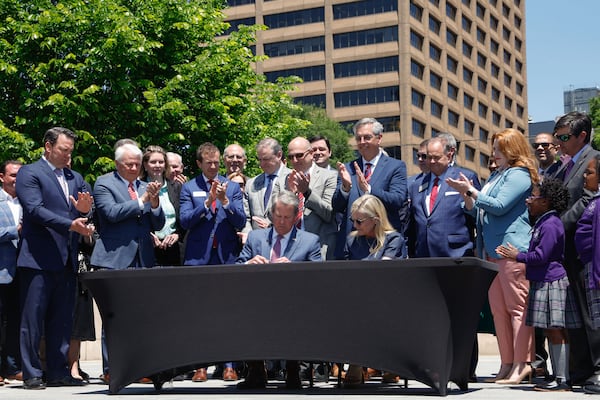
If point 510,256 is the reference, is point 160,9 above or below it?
above

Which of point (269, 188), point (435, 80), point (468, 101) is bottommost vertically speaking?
point (269, 188)

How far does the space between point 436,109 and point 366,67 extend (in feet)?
24.1

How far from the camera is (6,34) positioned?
81.1 ft

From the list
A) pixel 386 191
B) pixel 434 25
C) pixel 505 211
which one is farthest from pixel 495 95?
pixel 505 211

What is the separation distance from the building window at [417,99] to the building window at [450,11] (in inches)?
435

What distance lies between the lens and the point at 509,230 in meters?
8.30

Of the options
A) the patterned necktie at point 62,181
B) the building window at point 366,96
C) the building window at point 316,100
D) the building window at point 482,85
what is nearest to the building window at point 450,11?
the building window at point 482,85

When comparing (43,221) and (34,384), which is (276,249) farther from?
(34,384)

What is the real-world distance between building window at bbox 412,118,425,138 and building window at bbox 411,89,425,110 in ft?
4.41

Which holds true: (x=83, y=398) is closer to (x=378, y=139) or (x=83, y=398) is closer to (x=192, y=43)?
(x=378, y=139)

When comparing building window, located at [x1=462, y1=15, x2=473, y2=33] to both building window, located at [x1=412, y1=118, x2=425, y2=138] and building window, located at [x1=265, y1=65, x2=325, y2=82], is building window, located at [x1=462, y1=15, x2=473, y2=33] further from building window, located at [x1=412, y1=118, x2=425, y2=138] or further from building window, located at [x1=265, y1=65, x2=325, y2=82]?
building window, located at [x1=265, y1=65, x2=325, y2=82]

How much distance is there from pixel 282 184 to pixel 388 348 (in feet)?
10.6

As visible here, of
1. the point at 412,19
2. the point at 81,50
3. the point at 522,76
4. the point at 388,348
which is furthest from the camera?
the point at 522,76

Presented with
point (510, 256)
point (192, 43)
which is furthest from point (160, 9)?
point (510, 256)
